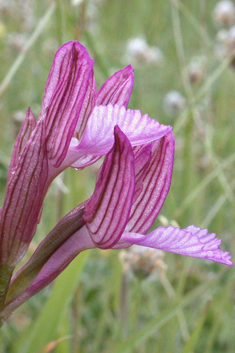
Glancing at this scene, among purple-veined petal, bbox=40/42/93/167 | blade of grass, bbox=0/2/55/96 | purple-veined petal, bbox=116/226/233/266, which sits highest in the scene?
blade of grass, bbox=0/2/55/96

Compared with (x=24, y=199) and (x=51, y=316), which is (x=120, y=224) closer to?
(x=24, y=199)

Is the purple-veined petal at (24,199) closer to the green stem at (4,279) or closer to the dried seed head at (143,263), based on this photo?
the green stem at (4,279)

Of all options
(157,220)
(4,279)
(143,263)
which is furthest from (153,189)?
(157,220)

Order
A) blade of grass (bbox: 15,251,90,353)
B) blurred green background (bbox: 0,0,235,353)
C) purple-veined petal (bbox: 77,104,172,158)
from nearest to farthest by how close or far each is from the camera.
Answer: purple-veined petal (bbox: 77,104,172,158) < blade of grass (bbox: 15,251,90,353) < blurred green background (bbox: 0,0,235,353)

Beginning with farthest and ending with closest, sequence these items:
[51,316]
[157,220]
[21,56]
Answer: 1. [157,220]
2. [21,56]
3. [51,316]

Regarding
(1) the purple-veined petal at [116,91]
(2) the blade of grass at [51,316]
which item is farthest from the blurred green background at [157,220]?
(1) the purple-veined petal at [116,91]

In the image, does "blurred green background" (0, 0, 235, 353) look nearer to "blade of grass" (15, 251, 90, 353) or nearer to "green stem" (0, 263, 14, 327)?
"blade of grass" (15, 251, 90, 353)

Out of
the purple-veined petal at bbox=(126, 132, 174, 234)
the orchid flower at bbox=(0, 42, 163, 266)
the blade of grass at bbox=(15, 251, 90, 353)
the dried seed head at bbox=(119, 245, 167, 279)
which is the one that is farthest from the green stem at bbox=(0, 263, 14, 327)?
the dried seed head at bbox=(119, 245, 167, 279)
